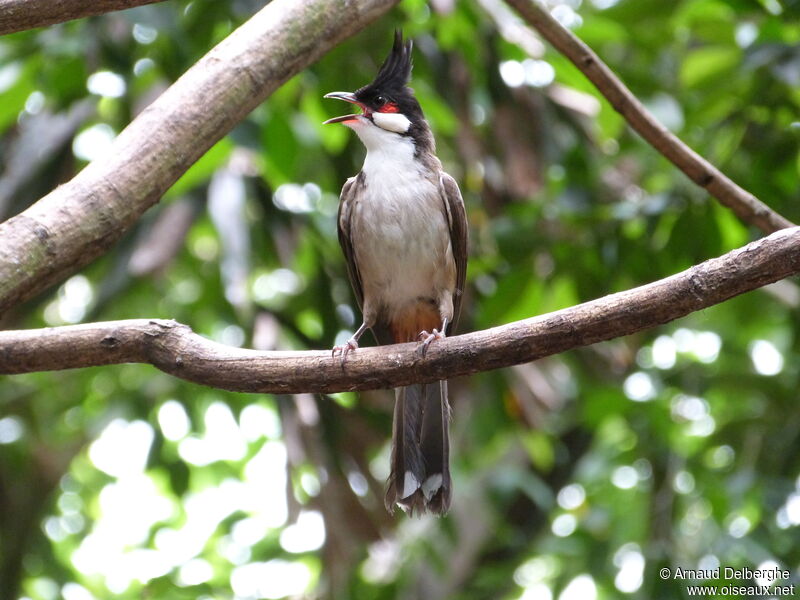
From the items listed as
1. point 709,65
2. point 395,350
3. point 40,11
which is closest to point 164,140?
point 40,11

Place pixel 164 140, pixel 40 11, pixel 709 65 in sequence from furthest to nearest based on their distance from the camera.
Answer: pixel 709 65
pixel 164 140
pixel 40 11

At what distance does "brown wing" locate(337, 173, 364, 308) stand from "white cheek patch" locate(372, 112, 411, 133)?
0.72 ft

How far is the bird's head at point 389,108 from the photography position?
3596 millimetres

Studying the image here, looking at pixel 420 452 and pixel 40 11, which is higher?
pixel 40 11

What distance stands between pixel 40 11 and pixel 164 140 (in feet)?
1.33

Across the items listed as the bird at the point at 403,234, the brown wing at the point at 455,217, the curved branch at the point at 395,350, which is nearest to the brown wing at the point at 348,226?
the bird at the point at 403,234

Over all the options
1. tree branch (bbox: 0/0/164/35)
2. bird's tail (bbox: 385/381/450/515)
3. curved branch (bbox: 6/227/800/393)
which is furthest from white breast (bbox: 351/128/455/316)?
tree branch (bbox: 0/0/164/35)

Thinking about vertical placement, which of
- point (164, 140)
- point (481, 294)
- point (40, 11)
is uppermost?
point (40, 11)

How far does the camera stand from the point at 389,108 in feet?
12.1

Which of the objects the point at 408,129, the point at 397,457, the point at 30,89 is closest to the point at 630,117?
the point at 408,129

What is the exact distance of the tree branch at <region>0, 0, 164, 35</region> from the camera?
6.75 ft

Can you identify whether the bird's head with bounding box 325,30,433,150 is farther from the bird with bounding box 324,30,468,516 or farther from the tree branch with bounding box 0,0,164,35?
the tree branch with bounding box 0,0,164,35

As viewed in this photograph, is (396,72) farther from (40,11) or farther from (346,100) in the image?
(40,11)

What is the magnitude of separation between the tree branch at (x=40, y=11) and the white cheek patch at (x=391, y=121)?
5.30 feet
